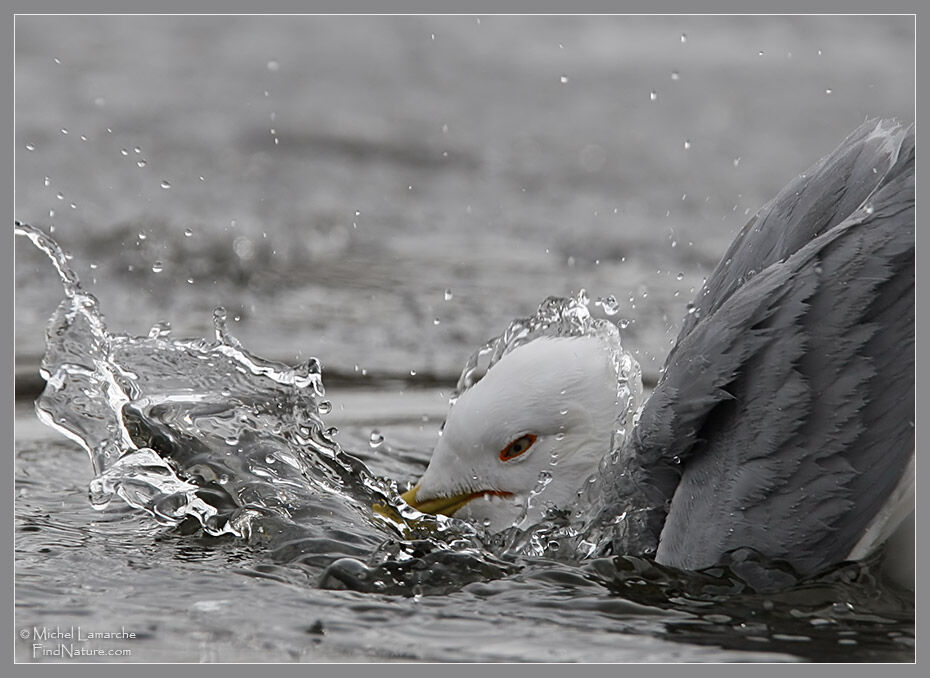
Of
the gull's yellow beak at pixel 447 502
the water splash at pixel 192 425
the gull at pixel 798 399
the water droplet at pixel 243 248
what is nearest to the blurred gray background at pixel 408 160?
the water droplet at pixel 243 248

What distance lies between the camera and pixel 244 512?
14.3ft

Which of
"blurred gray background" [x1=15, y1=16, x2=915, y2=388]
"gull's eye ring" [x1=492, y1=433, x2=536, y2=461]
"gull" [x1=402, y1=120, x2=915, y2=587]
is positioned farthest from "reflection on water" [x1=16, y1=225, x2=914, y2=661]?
"blurred gray background" [x1=15, y1=16, x2=915, y2=388]

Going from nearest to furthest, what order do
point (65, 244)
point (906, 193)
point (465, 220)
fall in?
point (906, 193)
point (65, 244)
point (465, 220)

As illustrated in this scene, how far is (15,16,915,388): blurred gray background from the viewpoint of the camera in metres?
7.07

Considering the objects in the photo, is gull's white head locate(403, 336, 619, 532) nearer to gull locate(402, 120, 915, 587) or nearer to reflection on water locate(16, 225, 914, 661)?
reflection on water locate(16, 225, 914, 661)

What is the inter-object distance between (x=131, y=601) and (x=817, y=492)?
1.81 meters

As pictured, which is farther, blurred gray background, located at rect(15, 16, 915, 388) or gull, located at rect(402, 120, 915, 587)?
blurred gray background, located at rect(15, 16, 915, 388)

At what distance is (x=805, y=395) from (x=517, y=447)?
3.68 feet

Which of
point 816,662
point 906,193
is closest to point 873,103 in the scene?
point 906,193

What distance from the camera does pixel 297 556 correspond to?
405 cm

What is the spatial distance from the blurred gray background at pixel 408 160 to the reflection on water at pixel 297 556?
4.18ft

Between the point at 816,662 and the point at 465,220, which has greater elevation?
the point at 465,220

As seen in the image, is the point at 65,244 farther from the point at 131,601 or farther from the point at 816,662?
the point at 816,662

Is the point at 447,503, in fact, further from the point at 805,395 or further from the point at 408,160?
the point at 408,160
